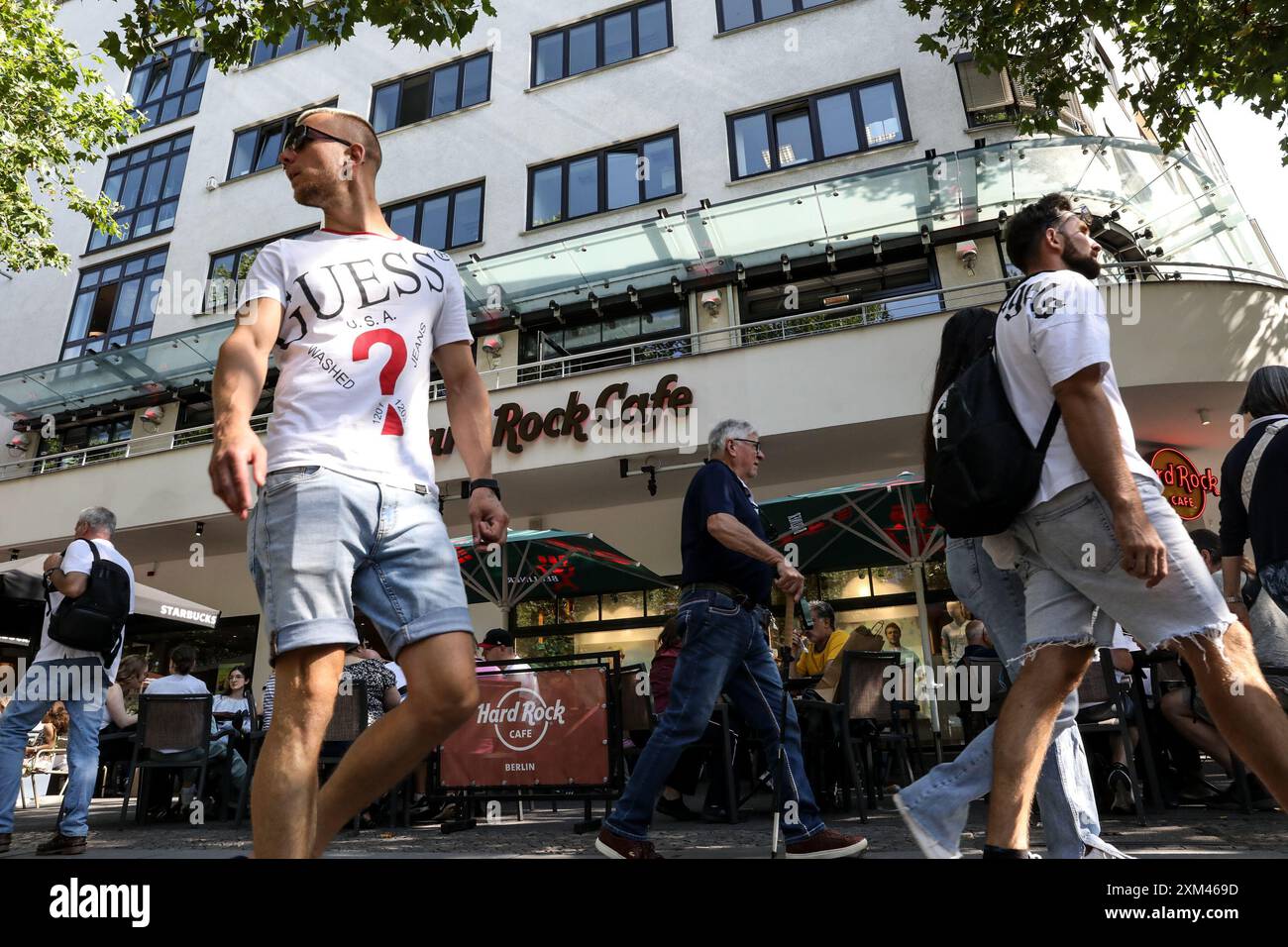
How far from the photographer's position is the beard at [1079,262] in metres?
3.01

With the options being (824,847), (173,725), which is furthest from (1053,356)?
(173,725)

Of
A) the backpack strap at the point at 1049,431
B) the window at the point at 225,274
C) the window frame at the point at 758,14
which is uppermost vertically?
the window frame at the point at 758,14

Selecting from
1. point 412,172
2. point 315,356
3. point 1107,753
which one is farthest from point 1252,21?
point 412,172

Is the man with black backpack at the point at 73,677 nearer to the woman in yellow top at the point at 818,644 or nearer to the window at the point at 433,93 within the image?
the woman in yellow top at the point at 818,644

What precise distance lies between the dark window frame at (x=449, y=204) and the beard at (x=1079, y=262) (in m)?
15.9

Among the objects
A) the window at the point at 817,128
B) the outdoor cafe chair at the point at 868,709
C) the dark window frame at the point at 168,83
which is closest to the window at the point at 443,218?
the window at the point at 817,128

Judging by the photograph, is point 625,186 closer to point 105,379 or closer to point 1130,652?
point 105,379

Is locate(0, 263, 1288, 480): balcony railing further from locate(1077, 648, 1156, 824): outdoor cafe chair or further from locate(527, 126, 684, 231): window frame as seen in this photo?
locate(1077, 648, 1156, 824): outdoor cafe chair

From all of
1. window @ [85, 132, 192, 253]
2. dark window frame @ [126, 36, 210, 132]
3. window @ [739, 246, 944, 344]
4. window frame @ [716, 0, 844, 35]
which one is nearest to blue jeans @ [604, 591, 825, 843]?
window @ [739, 246, 944, 344]

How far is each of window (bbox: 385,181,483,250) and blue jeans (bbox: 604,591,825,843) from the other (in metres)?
15.2

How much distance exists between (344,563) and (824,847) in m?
2.65

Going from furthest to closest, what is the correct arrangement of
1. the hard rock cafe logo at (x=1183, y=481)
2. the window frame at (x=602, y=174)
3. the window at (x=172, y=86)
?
the window at (x=172, y=86) < the window frame at (x=602, y=174) < the hard rock cafe logo at (x=1183, y=481)
